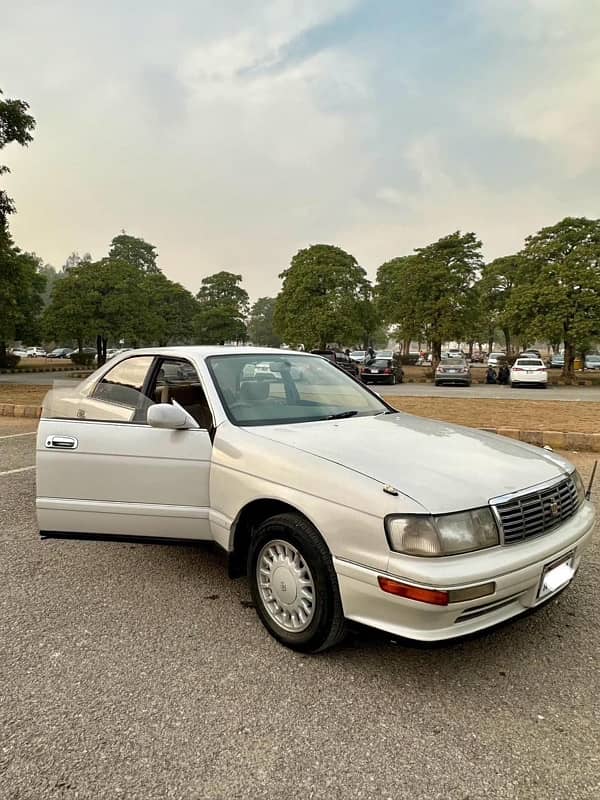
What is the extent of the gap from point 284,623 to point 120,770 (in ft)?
3.27

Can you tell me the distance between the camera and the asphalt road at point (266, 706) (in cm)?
191

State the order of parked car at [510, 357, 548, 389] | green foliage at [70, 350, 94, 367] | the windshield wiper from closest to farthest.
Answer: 1. the windshield wiper
2. parked car at [510, 357, 548, 389]
3. green foliage at [70, 350, 94, 367]

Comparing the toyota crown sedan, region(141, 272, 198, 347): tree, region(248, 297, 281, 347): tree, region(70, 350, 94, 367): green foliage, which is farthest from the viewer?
region(248, 297, 281, 347): tree

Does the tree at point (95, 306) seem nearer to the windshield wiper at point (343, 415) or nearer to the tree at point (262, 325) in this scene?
the windshield wiper at point (343, 415)

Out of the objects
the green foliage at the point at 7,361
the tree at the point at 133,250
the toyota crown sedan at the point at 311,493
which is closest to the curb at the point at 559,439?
the toyota crown sedan at the point at 311,493

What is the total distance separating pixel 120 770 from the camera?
6.36 ft

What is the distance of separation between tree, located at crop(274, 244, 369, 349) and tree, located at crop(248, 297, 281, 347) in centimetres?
5277

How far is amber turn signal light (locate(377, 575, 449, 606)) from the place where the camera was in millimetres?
2170

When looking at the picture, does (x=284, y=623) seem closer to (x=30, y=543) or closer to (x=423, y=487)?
(x=423, y=487)

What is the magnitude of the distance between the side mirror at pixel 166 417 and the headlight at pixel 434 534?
140 cm

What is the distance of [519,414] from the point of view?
1281 centimetres

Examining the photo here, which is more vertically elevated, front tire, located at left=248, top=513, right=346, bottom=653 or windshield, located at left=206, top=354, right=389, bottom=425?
windshield, located at left=206, top=354, right=389, bottom=425

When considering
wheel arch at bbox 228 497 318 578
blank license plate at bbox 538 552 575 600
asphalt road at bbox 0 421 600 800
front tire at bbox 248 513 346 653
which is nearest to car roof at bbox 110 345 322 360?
wheel arch at bbox 228 497 318 578

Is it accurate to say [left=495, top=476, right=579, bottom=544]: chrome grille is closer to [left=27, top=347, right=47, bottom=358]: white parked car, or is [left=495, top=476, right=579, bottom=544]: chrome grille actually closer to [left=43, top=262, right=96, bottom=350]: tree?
[left=43, top=262, right=96, bottom=350]: tree
